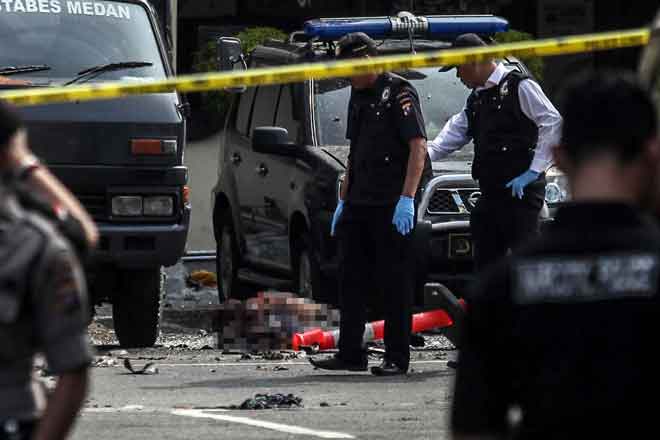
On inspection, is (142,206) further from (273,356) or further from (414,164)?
(414,164)

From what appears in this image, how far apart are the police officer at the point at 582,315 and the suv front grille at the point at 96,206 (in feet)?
24.8

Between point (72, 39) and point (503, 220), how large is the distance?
3214 millimetres

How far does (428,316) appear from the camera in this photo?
10.9 meters

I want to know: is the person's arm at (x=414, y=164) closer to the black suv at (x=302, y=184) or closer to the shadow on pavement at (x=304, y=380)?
the shadow on pavement at (x=304, y=380)

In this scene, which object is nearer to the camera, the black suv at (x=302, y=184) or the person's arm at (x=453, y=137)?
the person's arm at (x=453, y=137)

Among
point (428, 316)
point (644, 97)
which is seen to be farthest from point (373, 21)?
point (644, 97)

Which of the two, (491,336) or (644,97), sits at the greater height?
(644,97)

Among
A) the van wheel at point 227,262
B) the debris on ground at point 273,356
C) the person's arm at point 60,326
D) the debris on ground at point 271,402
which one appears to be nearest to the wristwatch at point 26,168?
the person's arm at point 60,326

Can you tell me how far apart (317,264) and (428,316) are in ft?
2.67

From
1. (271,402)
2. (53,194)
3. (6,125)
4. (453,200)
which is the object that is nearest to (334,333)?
(453,200)

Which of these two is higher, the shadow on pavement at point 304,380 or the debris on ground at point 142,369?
the shadow on pavement at point 304,380

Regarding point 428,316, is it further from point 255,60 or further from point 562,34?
point 562,34

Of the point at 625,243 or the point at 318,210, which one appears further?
the point at 318,210

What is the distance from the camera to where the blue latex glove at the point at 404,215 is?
9.09 m
